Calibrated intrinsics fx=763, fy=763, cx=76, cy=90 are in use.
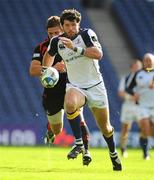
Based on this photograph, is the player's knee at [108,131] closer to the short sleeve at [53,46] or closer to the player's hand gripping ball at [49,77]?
the player's hand gripping ball at [49,77]

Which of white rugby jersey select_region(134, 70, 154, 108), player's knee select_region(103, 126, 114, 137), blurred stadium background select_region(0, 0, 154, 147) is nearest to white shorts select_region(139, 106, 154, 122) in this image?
white rugby jersey select_region(134, 70, 154, 108)

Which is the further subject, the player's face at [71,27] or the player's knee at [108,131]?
the player's knee at [108,131]

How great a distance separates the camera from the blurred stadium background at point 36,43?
21.5 m

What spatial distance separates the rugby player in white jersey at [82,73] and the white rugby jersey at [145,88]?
5.93m

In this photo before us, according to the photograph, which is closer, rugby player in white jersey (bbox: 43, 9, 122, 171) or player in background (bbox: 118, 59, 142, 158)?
rugby player in white jersey (bbox: 43, 9, 122, 171)

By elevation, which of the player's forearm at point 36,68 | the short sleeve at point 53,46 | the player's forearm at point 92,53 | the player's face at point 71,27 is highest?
the player's face at point 71,27

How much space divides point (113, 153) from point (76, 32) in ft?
5.59

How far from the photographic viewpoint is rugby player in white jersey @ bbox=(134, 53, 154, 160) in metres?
15.8

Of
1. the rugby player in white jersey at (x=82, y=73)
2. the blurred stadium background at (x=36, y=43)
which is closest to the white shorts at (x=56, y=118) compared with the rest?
the rugby player in white jersey at (x=82, y=73)

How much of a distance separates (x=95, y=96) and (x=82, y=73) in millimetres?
364

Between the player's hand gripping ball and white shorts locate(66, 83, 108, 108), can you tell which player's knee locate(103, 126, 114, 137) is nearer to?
white shorts locate(66, 83, 108, 108)

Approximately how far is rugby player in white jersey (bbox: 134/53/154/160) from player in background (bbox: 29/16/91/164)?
11.1ft

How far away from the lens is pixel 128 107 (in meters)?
19.0

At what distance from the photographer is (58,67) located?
11648mm
